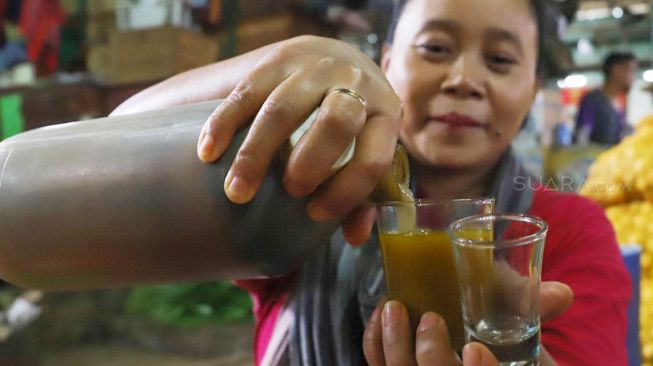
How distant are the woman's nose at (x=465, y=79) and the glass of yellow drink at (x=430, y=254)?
0.35 meters

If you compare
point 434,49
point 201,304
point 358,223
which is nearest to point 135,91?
point 201,304

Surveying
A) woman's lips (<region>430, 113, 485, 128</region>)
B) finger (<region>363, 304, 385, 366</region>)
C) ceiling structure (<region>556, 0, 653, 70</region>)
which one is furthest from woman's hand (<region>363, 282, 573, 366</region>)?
ceiling structure (<region>556, 0, 653, 70</region>)

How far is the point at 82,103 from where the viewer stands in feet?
8.44

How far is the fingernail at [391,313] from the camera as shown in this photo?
55 cm

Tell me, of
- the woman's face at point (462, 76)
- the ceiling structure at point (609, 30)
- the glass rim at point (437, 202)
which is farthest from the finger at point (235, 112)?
the ceiling structure at point (609, 30)

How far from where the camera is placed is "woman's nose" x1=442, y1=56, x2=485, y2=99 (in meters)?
0.87

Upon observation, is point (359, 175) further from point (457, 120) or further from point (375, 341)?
point (457, 120)

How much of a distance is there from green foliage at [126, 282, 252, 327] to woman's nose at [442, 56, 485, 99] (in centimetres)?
214

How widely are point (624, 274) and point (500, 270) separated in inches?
20.2

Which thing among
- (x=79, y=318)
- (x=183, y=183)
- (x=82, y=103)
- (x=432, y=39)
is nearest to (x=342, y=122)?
(x=183, y=183)

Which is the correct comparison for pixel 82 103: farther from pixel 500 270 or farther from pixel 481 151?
pixel 500 270

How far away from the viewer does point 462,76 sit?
2.84 feet

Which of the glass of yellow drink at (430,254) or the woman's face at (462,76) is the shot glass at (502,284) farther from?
the woman's face at (462,76)

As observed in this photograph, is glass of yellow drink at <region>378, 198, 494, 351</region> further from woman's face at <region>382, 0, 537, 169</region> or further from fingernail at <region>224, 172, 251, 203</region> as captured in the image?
woman's face at <region>382, 0, 537, 169</region>
